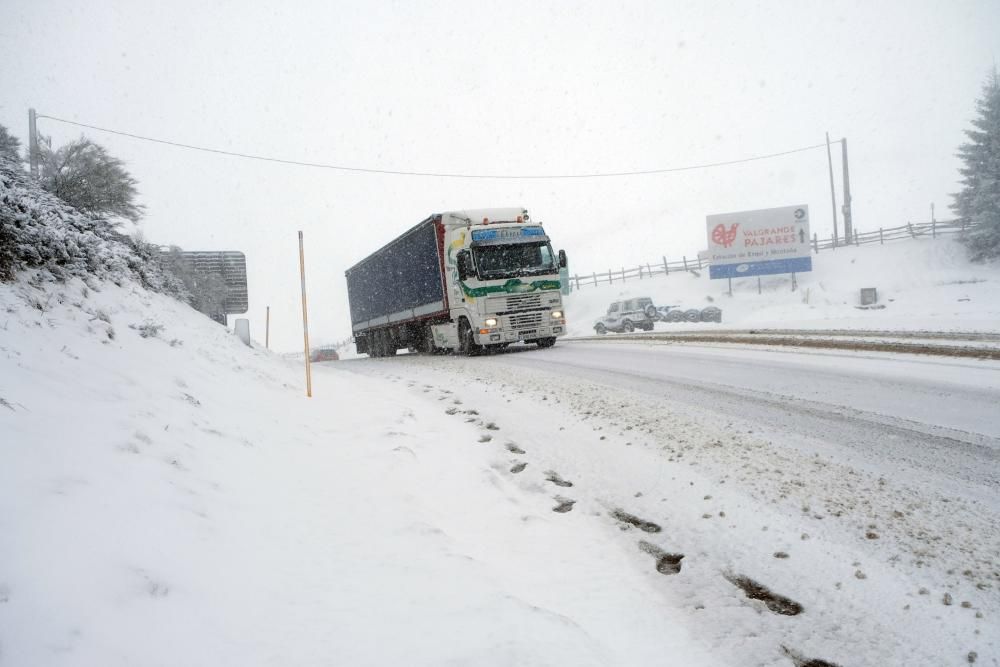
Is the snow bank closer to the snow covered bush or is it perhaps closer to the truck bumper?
the snow covered bush

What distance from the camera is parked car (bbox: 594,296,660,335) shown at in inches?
1029

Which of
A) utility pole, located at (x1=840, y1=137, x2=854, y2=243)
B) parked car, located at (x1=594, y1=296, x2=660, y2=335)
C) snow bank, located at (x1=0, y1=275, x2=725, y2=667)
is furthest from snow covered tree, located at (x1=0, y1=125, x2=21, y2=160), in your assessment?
utility pole, located at (x1=840, y1=137, x2=854, y2=243)

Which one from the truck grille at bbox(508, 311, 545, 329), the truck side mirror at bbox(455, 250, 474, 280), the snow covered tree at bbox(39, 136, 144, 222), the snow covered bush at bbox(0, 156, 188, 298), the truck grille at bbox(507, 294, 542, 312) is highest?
the snow covered tree at bbox(39, 136, 144, 222)

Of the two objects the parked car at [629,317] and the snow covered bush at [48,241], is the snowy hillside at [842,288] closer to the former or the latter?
the parked car at [629,317]

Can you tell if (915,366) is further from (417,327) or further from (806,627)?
(417,327)

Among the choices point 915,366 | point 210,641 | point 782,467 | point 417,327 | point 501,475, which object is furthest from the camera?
point 417,327

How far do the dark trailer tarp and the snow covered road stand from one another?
9394 millimetres

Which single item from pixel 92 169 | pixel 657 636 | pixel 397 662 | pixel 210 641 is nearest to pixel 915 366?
pixel 657 636

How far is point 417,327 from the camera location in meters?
18.9

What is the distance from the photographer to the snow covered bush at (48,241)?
5.40 m

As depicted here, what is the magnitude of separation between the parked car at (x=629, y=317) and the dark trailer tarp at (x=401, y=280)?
38.3ft

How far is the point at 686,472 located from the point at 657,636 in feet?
6.28

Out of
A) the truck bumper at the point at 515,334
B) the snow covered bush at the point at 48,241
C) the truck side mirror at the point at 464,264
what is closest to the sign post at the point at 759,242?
the truck bumper at the point at 515,334

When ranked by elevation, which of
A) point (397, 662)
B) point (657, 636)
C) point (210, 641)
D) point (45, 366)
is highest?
point (45, 366)
